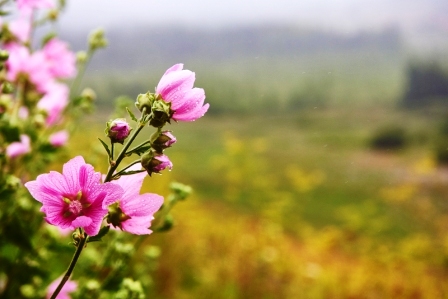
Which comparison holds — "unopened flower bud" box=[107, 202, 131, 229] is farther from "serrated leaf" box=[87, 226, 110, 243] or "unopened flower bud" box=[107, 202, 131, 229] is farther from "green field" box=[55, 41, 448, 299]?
"green field" box=[55, 41, 448, 299]

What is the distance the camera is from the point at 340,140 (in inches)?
78.8

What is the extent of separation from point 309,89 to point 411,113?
16.2 inches

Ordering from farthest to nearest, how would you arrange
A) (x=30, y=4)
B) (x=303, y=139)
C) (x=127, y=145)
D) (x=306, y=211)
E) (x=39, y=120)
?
(x=303, y=139), (x=306, y=211), (x=39, y=120), (x=30, y=4), (x=127, y=145)

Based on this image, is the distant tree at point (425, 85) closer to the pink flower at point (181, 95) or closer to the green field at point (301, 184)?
the green field at point (301, 184)

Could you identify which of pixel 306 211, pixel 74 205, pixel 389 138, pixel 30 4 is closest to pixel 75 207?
pixel 74 205

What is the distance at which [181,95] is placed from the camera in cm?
30

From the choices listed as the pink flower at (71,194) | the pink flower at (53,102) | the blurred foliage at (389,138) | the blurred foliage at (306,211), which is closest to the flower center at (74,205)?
the pink flower at (71,194)

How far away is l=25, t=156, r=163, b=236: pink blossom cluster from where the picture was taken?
279mm

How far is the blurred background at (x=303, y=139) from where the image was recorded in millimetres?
1681

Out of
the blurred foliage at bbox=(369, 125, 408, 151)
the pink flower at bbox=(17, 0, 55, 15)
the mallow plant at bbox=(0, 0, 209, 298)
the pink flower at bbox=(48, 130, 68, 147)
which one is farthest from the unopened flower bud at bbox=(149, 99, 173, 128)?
the blurred foliage at bbox=(369, 125, 408, 151)

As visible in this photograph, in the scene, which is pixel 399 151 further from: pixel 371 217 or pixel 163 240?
pixel 163 240

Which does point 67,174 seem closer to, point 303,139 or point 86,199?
point 86,199

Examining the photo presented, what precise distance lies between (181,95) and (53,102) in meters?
0.38

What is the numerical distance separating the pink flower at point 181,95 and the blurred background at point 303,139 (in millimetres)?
1295
